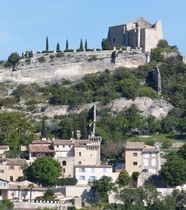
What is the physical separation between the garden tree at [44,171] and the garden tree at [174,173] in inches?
275

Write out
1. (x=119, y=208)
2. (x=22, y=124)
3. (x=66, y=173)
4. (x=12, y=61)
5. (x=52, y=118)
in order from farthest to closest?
1. (x=12, y=61)
2. (x=52, y=118)
3. (x=22, y=124)
4. (x=66, y=173)
5. (x=119, y=208)

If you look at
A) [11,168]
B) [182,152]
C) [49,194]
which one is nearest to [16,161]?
[11,168]

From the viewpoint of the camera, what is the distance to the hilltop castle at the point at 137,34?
111562mm

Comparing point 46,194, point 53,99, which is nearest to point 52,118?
point 53,99

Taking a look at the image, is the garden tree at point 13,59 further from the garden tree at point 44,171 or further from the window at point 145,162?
the garden tree at point 44,171

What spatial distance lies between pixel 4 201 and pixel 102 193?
618 cm

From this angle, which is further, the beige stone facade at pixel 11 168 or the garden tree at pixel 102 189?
the beige stone facade at pixel 11 168

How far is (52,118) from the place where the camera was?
101000mm

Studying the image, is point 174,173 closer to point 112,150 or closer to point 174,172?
point 174,172

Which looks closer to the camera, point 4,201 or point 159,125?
point 4,201

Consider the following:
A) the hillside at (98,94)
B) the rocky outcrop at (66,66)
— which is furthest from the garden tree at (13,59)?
the rocky outcrop at (66,66)

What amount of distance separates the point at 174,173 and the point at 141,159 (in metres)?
4.10

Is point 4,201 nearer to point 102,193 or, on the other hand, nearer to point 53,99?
point 102,193

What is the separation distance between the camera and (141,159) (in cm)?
8825
